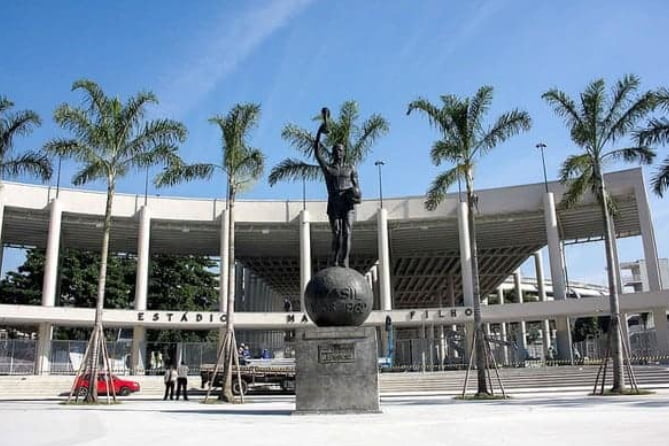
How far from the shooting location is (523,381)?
2767 cm

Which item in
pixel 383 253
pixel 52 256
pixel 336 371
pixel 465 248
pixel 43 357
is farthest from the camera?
pixel 383 253

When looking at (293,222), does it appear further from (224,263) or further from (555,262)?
(555,262)

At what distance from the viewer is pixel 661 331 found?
33938 mm

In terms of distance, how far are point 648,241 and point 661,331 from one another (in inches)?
221

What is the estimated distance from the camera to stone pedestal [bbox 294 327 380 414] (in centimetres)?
1221

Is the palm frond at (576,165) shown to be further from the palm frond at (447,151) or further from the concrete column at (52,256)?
the concrete column at (52,256)

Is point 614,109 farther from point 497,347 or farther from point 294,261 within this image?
point 294,261

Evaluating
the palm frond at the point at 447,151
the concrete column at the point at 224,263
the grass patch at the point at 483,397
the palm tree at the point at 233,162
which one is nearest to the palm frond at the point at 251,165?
the palm tree at the point at 233,162

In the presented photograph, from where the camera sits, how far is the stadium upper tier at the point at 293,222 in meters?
38.4

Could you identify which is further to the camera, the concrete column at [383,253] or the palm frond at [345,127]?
the concrete column at [383,253]

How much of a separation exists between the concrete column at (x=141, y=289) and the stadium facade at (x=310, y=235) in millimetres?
69

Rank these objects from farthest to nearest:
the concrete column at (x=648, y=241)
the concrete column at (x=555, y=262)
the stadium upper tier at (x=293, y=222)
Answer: the stadium upper tier at (x=293, y=222)
the concrete column at (x=555, y=262)
the concrete column at (x=648, y=241)

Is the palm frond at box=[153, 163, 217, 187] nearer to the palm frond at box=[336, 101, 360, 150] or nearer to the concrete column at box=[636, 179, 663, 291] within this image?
the palm frond at box=[336, 101, 360, 150]

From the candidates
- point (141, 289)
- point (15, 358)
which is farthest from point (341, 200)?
point (141, 289)
